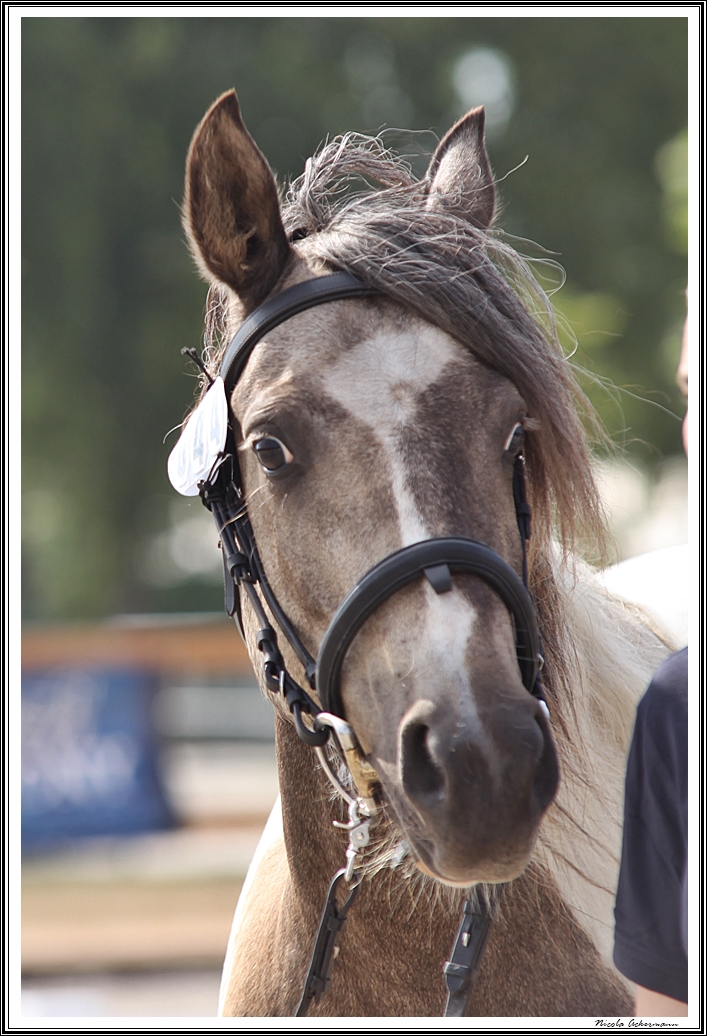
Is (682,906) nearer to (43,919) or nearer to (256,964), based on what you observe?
(256,964)

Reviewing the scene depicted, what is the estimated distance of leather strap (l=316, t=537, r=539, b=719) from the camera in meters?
1.64

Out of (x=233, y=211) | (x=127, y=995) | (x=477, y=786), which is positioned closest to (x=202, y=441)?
(x=233, y=211)

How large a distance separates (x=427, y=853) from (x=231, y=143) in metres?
1.39

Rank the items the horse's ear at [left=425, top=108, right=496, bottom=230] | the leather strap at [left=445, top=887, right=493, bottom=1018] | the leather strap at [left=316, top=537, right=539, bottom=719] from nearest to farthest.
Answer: the leather strap at [left=316, top=537, right=539, bottom=719] → the leather strap at [left=445, top=887, right=493, bottom=1018] → the horse's ear at [left=425, top=108, right=496, bottom=230]

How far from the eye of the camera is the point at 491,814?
1532 mm

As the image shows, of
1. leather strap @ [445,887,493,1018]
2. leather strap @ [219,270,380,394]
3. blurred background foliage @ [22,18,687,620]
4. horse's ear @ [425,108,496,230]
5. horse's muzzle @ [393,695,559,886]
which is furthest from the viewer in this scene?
blurred background foliage @ [22,18,687,620]

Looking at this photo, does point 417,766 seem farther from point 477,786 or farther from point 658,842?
point 658,842

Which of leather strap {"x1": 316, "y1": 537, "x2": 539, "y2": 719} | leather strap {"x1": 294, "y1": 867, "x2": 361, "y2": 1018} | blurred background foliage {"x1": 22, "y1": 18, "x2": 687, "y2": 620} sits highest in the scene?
blurred background foliage {"x1": 22, "y1": 18, "x2": 687, "y2": 620}

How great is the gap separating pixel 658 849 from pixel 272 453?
3.13 ft

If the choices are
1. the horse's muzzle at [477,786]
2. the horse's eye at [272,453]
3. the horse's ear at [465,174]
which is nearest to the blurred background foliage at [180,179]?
the horse's ear at [465,174]

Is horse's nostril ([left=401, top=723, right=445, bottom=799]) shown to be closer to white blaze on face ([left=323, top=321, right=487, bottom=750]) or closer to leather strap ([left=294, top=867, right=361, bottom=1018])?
white blaze on face ([left=323, top=321, right=487, bottom=750])

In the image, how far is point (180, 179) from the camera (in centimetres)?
1506

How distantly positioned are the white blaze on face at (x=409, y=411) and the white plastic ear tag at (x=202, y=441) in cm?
29

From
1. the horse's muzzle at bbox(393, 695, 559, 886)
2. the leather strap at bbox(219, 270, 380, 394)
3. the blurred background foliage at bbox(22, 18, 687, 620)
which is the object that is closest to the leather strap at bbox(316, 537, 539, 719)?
the horse's muzzle at bbox(393, 695, 559, 886)
